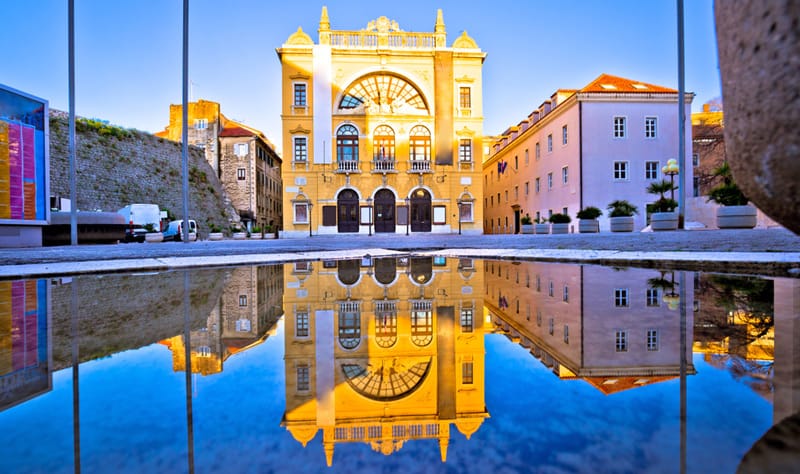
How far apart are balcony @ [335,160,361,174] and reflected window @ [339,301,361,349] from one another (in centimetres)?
2636

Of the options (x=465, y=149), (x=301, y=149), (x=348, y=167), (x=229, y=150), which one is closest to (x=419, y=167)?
(x=465, y=149)

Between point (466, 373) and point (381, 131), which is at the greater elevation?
point (381, 131)

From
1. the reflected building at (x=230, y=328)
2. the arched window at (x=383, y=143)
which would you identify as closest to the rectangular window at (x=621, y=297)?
the reflected building at (x=230, y=328)

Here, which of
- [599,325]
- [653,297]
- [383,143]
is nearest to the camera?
[599,325]

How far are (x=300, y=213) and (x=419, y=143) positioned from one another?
10.2 metres

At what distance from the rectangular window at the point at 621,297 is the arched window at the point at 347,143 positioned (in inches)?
1068

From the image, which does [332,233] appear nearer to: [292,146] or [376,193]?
[376,193]

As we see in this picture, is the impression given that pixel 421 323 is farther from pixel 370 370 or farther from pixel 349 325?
pixel 370 370

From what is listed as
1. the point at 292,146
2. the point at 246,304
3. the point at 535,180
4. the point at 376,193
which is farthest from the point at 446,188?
the point at 246,304

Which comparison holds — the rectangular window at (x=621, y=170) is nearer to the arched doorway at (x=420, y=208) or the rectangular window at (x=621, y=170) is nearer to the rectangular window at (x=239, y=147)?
the arched doorway at (x=420, y=208)

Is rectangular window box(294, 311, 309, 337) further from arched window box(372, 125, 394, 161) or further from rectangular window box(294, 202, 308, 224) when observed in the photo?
arched window box(372, 125, 394, 161)

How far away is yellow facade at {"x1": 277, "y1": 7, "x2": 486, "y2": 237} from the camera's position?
2745 cm

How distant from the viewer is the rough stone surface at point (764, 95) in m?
0.73

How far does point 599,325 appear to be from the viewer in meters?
1.48
